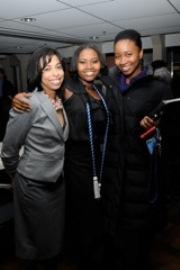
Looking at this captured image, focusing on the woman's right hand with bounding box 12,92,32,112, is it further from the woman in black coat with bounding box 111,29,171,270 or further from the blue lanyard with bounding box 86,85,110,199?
the woman in black coat with bounding box 111,29,171,270

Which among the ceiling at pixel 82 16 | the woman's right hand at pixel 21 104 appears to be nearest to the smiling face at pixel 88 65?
the woman's right hand at pixel 21 104

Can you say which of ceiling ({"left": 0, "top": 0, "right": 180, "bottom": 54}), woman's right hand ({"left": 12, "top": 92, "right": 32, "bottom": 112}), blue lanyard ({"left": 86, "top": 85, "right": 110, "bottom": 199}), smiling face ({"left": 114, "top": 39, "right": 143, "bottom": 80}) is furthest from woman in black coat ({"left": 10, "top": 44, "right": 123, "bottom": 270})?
ceiling ({"left": 0, "top": 0, "right": 180, "bottom": 54})

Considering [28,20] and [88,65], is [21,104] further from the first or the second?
[28,20]

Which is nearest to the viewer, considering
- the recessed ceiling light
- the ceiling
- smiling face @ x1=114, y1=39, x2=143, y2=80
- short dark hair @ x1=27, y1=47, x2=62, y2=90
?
short dark hair @ x1=27, y1=47, x2=62, y2=90

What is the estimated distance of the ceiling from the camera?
4074 millimetres

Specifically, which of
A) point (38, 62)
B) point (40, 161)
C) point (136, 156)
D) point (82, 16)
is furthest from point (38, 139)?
point (82, 16)

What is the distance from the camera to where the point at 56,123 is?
164 cm

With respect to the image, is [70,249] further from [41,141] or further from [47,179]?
[41,141]

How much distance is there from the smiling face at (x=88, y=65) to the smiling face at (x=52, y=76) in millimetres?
144

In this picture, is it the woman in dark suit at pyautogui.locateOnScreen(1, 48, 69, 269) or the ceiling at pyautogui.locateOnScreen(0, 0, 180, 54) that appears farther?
the ceiling at pyautogui.locateOnScreen(0, 0, 180, 54)

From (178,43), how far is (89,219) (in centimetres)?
722

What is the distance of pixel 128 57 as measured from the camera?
182 centimetres

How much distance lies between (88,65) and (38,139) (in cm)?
56

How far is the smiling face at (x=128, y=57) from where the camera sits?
1819 mm
